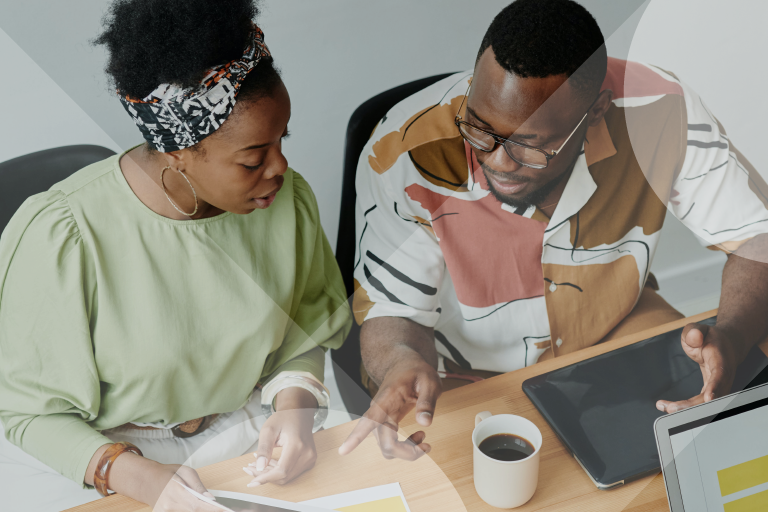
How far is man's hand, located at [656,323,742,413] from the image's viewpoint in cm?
81

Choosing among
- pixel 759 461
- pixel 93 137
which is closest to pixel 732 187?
pixel 759 461

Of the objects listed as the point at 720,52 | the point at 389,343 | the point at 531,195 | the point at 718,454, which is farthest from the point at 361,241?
the point at 720,52

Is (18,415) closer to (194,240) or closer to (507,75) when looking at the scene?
(194,240)

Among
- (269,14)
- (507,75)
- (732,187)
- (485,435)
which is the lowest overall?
(732,187)

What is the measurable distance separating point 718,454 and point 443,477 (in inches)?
12.3

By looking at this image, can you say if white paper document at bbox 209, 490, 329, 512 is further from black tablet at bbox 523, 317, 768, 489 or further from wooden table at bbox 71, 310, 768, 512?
black tablet at bbox 523, 317, 768, 489

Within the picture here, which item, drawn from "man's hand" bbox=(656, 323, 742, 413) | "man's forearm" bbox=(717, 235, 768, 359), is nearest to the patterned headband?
"man's hand" bbox=(656, 323, 742, 413)

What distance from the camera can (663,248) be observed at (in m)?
1.97

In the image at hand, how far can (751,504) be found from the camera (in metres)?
0.66

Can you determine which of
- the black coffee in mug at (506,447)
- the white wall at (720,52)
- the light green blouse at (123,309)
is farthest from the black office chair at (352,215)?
the white wall at (720,52)

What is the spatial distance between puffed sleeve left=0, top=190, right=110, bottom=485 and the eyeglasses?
2.00 feet

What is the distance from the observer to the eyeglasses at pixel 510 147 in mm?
910

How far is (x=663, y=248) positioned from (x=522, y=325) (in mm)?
1098

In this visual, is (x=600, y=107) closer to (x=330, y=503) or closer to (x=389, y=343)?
(x=389, y=343)
